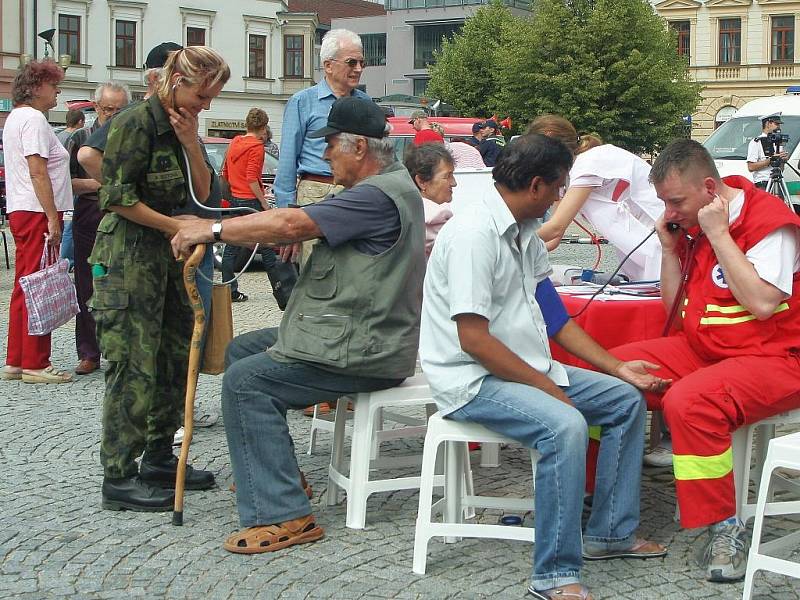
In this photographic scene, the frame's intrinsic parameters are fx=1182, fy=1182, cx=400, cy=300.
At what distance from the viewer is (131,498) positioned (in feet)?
15.5

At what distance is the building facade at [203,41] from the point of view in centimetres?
5278

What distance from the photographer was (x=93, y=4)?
53719 mm

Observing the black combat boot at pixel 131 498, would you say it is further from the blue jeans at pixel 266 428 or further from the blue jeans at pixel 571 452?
the blue jeans at pixel 571 452

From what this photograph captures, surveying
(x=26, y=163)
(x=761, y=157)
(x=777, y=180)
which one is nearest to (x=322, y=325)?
(x=26, y=163)

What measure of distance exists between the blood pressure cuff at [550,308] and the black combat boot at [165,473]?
64.4 inches

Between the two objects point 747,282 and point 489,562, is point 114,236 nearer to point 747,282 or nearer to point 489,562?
point 489,562

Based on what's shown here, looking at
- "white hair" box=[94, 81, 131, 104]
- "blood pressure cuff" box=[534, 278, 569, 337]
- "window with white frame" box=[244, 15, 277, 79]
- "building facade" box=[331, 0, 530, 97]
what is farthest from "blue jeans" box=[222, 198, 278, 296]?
"building facade" box=[331, 0, 530, 97]

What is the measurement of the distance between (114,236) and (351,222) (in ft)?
3.59

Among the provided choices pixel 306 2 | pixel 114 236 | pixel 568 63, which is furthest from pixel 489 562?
pixel 306 2

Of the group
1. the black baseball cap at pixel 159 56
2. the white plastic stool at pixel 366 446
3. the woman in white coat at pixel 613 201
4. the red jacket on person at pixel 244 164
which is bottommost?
the white plastic stool at pixel 366 446

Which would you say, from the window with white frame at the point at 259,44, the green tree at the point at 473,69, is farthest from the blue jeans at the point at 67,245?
the window with white frame at the point at 259,44

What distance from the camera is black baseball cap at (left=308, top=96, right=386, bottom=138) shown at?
14.0 feet

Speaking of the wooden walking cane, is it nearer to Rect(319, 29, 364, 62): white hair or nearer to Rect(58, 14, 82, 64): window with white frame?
Rect(319, 29, 364, 62): white hair

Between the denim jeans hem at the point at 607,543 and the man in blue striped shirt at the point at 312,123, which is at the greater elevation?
the man in blue striped shirt at the point at 312,123
